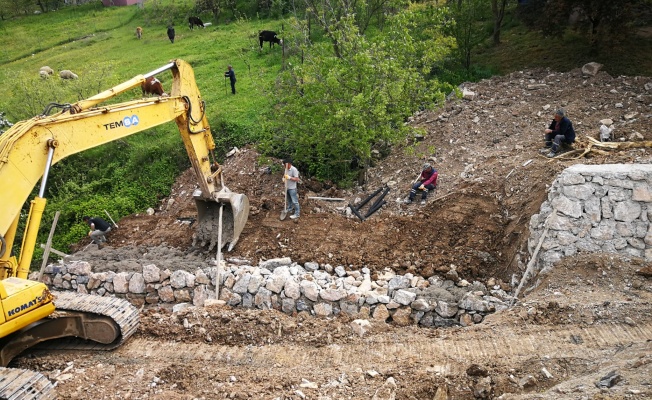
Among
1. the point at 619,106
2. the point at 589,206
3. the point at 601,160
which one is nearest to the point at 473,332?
the point at 589,206

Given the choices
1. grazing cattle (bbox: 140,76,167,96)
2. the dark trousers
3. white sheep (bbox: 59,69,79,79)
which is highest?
grazing cattle (bbox: 140,76,167,96)

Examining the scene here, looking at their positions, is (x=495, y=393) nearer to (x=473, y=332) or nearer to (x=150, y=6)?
(x=473, y=332)

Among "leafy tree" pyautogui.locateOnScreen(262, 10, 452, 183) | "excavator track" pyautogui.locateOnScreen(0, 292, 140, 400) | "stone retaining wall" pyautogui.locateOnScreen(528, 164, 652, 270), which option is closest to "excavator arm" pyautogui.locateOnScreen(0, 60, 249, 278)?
"excavator track" pyautogui.locateOnScreen(0, 292, 140, 400)

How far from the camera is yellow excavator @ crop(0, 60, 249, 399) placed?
6.62 meters

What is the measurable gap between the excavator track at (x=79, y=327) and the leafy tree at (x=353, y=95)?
5417 millimetres

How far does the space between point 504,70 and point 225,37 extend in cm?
1280

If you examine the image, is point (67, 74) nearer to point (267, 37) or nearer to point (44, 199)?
point (267, 37)

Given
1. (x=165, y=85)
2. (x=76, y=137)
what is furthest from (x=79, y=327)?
(x=165, y=85)

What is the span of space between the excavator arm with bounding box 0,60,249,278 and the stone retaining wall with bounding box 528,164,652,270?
19.6ft

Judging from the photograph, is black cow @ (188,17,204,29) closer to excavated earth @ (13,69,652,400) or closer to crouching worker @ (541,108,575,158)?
excavated earth @ (13,69,652,400)

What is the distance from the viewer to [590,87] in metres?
13.5

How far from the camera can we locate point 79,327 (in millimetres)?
7676

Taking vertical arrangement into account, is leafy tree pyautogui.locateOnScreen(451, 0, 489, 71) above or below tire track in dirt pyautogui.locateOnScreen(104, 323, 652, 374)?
above

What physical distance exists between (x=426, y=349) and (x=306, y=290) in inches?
91.9
